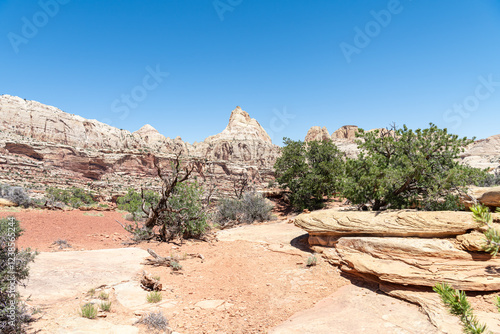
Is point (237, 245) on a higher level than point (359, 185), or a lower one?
lower

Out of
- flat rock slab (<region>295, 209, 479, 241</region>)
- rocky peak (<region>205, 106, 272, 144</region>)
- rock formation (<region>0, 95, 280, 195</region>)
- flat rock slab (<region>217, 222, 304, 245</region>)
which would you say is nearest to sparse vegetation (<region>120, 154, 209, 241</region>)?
flat rock slab (<region>217, 222, 304, 245</region>)

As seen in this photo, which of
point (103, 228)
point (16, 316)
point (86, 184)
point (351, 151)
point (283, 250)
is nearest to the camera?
point (16, 316)

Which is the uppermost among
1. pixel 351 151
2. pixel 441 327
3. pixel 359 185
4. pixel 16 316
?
pixel 351 151

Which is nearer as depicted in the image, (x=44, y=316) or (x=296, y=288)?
(x=44, y=316)

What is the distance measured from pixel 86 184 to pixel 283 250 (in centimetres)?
4683

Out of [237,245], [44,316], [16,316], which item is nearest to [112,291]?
[44,316]

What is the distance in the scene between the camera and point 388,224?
6.71 metres

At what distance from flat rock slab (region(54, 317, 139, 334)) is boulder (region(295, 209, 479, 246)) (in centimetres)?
611

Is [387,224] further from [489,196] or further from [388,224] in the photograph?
[489,196]

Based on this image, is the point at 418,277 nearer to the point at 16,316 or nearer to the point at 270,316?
the point at 270,316

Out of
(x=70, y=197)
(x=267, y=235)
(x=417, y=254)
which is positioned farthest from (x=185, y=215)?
(x=70, y=197)

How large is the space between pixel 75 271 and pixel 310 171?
18.7 m

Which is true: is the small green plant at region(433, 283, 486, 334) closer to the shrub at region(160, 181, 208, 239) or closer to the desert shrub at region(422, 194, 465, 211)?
the desert shrub at region(422, 194, 465, 211)

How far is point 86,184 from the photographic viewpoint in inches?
1737
